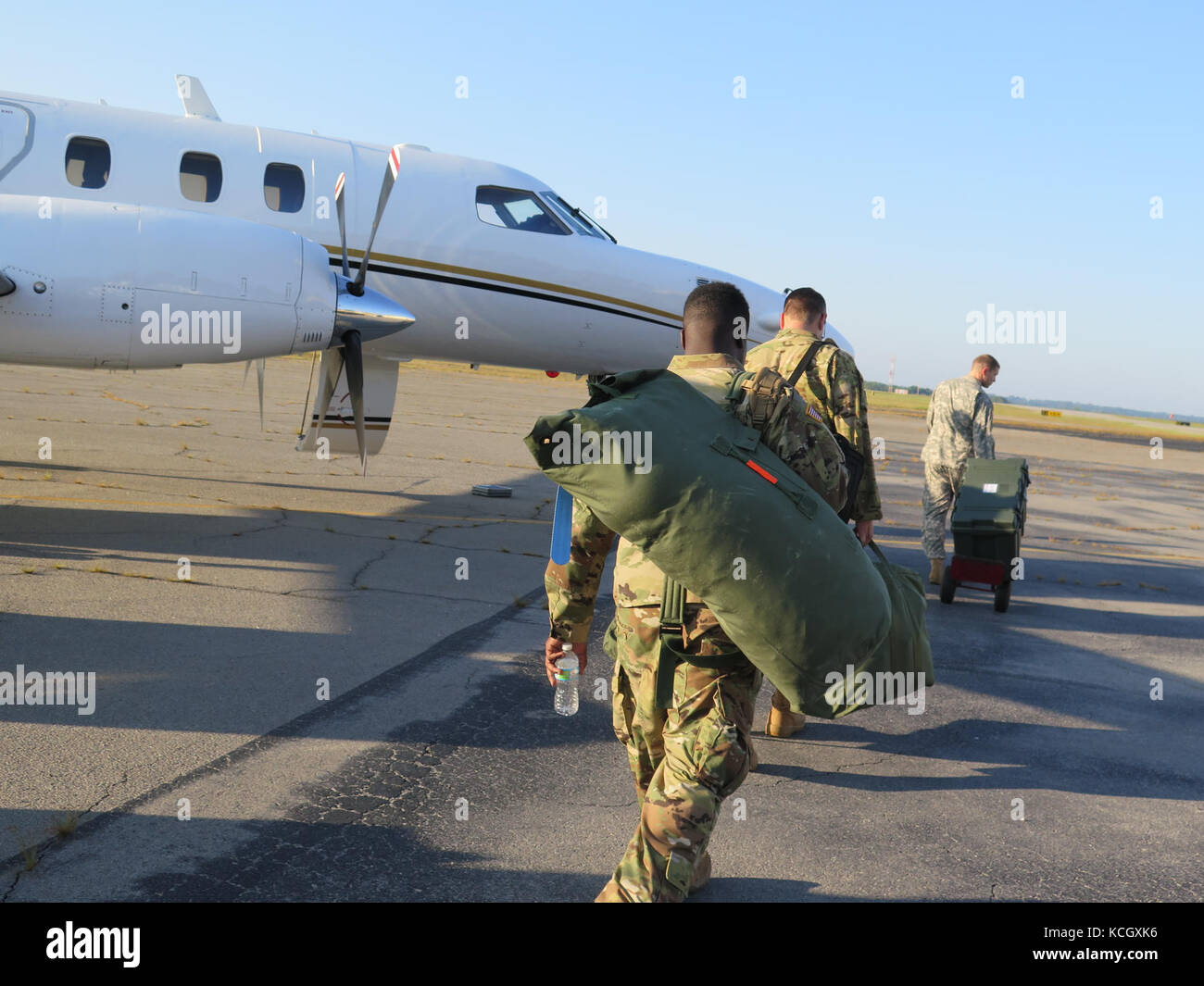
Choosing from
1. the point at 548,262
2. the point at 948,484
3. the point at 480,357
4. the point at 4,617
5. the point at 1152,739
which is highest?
the point at 548,262

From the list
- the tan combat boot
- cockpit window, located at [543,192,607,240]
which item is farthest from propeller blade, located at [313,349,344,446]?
the tan combat boot

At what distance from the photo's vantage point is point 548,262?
35.5 ft

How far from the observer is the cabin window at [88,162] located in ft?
31.1

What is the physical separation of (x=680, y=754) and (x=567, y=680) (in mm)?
554

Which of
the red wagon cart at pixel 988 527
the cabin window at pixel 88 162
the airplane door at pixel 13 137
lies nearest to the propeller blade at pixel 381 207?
the cabin window at pixel 88 162

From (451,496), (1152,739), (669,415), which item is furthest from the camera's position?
(451,496)

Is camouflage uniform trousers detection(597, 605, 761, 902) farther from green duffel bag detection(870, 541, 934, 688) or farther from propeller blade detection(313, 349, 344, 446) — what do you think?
propeller blade detection(313, 349, 344, 446)

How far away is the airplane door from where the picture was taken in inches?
367

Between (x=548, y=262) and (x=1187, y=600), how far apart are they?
7426mm

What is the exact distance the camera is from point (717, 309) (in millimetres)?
3381

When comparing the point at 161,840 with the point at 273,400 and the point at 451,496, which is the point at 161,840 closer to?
the point at 451,496

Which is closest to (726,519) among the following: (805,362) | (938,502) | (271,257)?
(805,362)
